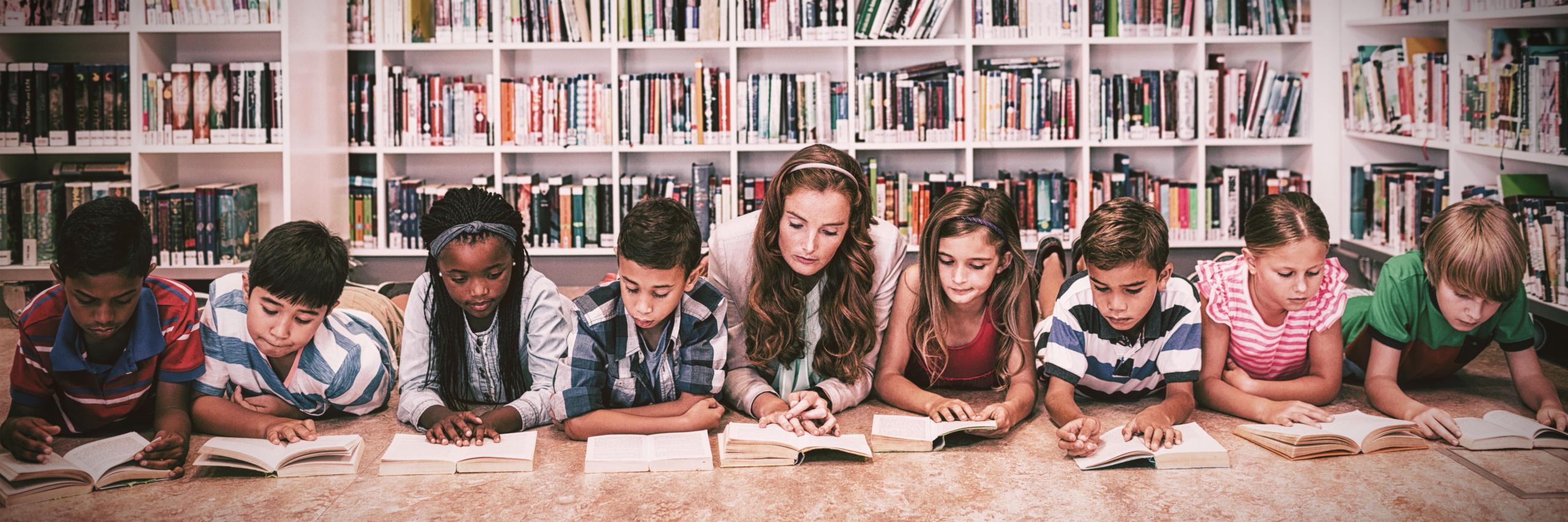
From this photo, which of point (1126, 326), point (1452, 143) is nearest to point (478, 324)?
point (1126, 326)

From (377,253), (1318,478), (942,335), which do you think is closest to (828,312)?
(942,335)

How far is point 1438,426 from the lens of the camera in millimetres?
1890

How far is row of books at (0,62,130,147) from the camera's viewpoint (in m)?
3.36

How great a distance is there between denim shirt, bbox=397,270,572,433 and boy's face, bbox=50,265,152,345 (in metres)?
0.47

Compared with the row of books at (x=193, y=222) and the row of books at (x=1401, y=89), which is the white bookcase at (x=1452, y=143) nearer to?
the row of books at (x=1401, y=89)

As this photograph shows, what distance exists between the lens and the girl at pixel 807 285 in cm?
204

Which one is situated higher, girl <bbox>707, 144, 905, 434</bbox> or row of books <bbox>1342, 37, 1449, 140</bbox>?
row of books <bbox>1342, 37, 1449, 140</bbox>

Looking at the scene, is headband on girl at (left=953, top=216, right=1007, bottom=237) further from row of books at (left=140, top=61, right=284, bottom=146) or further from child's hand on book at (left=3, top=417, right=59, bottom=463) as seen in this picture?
row of books at (left=140, top=61, right=284, bottom=146)

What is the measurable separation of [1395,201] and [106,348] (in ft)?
12.1

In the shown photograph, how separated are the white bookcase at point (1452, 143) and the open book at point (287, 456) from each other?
2823 mm

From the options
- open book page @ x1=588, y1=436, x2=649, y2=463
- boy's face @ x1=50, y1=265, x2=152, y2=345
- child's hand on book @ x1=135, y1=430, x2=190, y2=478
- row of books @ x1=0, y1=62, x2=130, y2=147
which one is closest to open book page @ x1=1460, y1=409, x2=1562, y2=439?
open book page @ x1=588, y1=436, x2=649, y2=463

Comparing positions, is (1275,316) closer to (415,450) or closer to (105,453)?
(415,450)

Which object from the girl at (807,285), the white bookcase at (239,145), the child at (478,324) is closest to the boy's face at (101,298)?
the child at (478,324)

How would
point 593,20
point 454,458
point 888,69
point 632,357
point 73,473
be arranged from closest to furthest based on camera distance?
point 73,473 < point 454,458 < point 632,357 < point 593,20 < point 888,69
